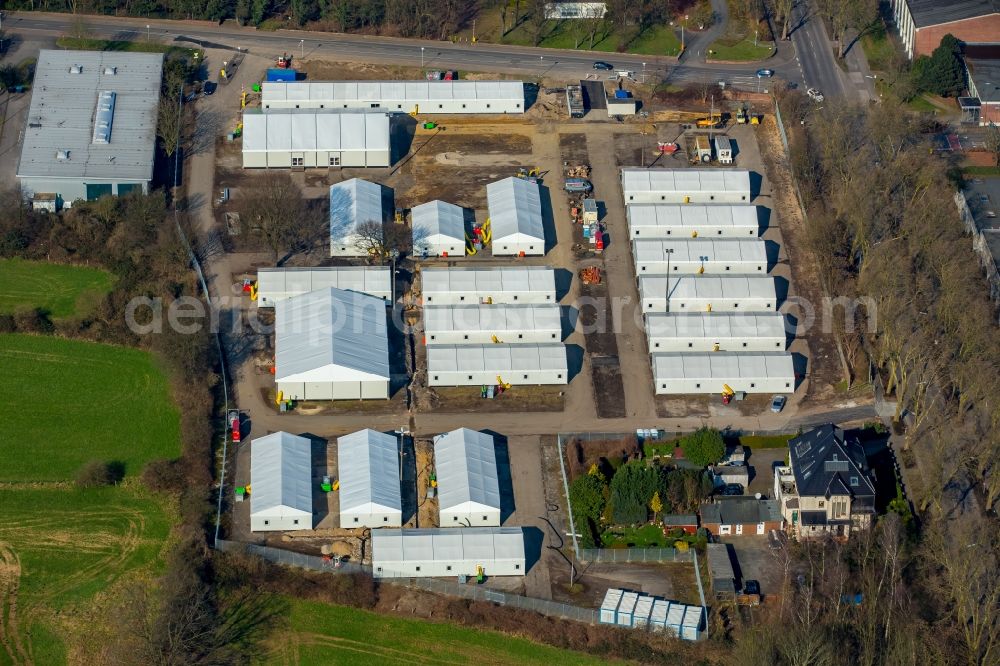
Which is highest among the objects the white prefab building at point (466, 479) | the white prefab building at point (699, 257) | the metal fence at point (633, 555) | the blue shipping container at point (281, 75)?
the blue shipping container at point (281, 75)

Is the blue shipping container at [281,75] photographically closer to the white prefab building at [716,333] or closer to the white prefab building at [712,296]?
the white prefab building at [712,296]

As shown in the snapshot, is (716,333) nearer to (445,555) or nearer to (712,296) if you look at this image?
(712,296)

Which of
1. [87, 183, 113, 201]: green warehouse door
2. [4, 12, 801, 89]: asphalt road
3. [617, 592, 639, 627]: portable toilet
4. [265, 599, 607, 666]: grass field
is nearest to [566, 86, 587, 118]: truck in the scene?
[4, 12, 801, 89]: asphalt road

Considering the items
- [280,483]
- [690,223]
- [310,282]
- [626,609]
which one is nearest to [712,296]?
[690,223]

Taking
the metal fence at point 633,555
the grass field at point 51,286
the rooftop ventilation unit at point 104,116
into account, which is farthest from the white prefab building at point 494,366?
the rooftop ventilation unit at point 104,116

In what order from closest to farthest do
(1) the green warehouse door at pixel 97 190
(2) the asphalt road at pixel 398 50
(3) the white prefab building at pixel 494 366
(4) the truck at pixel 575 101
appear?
(3) the white prefab building at pixel 494 366, (1) the green warehouse door at pixel 97 190, (4) the truck at pixel 575 101, (2) the asphalt road at pixel 398 50

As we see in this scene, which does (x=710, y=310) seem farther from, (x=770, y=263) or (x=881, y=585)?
(x=881, y=585)

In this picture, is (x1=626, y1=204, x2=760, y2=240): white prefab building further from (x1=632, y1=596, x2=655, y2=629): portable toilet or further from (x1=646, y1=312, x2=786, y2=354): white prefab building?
(x1=632, y1=596, x2=655, y2=629): portable toilet
